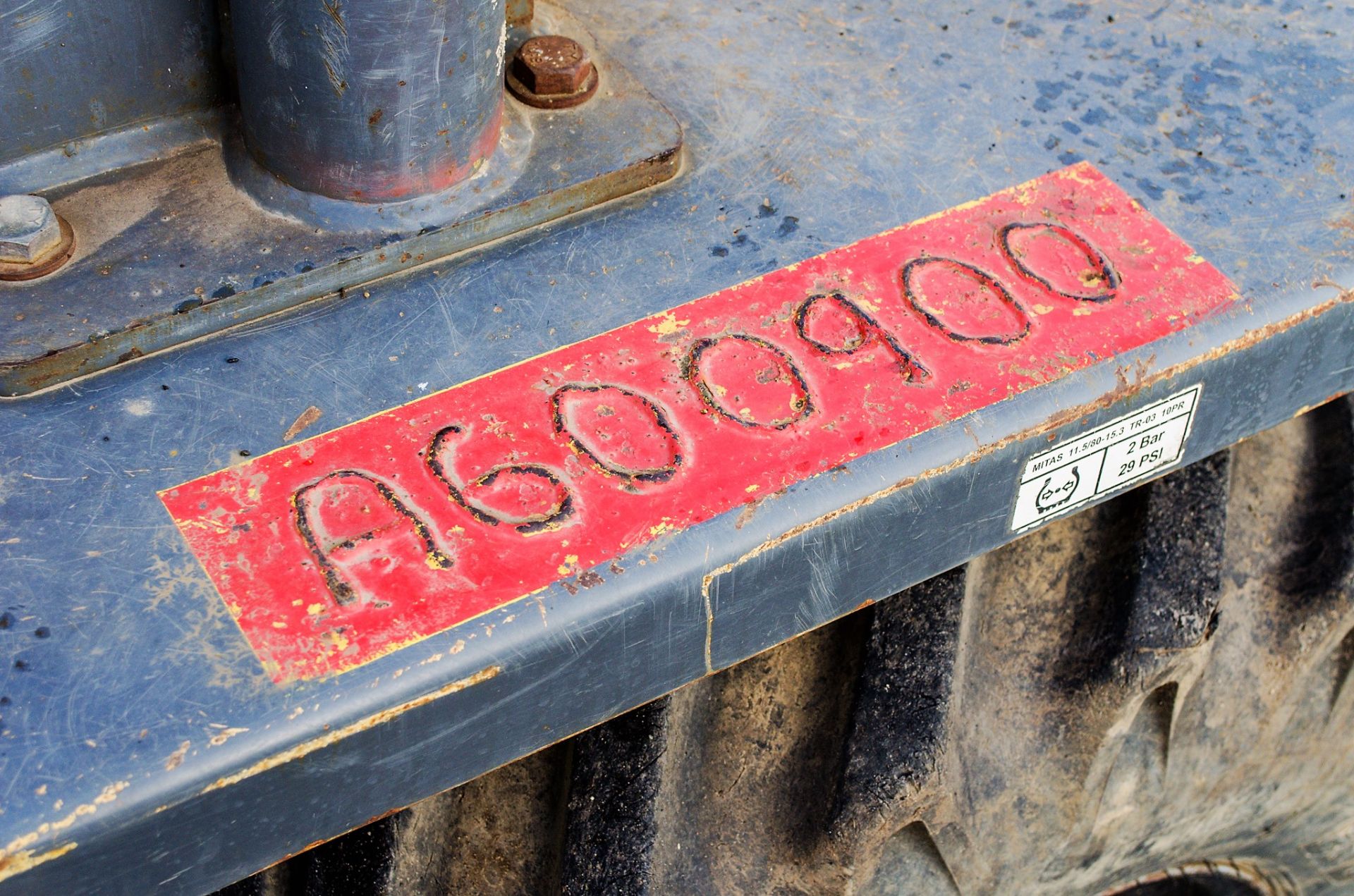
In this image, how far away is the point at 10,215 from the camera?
2.87ft

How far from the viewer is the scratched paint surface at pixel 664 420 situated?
756 mm

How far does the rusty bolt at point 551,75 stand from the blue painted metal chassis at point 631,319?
72 mm

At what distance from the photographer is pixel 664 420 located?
843 mm

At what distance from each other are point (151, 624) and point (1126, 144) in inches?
30.7

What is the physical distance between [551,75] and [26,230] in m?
0.38

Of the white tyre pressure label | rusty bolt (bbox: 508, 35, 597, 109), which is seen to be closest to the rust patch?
rusty bolt (bbox: 508, 35, 597, 109)

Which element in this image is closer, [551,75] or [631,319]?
[631,319]

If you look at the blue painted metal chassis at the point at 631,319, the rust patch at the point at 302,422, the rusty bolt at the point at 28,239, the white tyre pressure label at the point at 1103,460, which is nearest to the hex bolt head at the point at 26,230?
the rusty bolt at the point at 28,239

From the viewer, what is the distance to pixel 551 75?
40.4 inches

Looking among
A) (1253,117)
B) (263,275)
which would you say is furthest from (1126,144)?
(263,275)

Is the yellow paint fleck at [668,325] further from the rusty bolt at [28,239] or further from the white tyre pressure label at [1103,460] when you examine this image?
the rusty bolt at [28,239]

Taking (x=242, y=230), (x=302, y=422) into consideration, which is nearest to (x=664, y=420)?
(x=302, y=422)

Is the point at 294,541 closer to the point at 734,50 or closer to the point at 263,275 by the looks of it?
the point at 263,275

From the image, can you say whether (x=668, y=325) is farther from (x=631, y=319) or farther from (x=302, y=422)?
(x=302, y=422)
